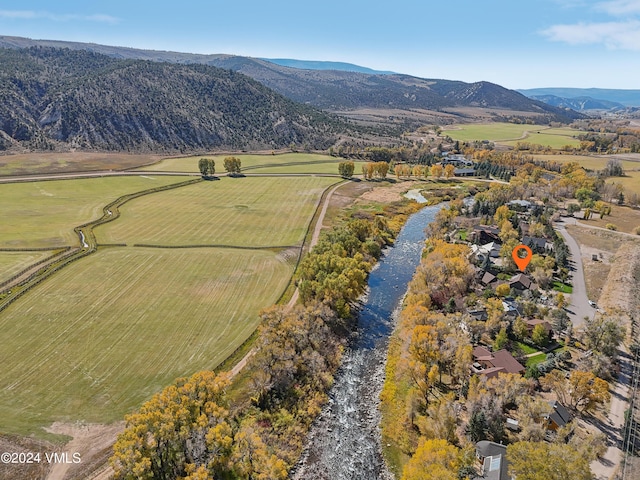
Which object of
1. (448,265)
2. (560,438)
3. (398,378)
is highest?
(448,265)

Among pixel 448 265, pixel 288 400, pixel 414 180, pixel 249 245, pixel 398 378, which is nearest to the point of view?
pixel 288 400

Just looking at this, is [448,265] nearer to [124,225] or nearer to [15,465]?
[15,465]

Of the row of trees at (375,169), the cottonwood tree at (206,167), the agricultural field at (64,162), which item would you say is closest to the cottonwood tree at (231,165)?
the cottonwood tree at (206,167)

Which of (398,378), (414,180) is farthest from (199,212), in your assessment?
(414,180)

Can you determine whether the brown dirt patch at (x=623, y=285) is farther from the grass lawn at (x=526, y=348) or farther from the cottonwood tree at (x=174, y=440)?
the cottonwood tree at (x=174, y=440)

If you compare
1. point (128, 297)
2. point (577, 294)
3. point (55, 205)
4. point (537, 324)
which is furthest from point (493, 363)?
point (55, 205)

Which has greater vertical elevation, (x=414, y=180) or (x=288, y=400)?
(x=414, y=180)
